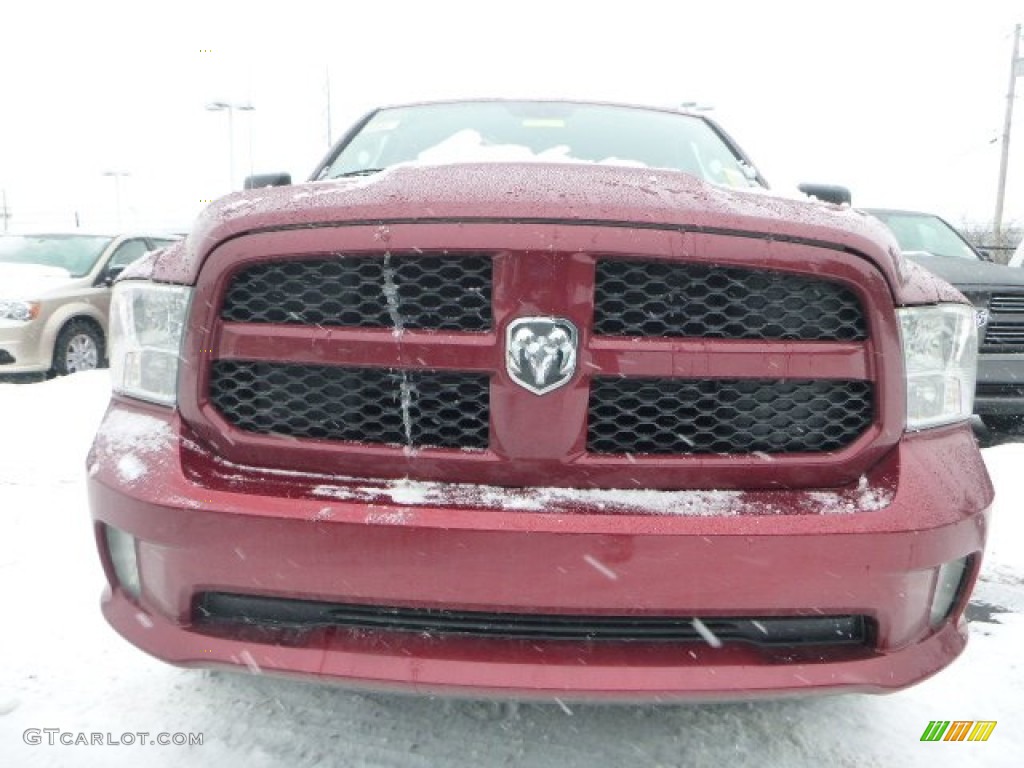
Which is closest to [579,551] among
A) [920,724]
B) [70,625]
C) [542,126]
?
[920,724]

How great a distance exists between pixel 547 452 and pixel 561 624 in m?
0.34

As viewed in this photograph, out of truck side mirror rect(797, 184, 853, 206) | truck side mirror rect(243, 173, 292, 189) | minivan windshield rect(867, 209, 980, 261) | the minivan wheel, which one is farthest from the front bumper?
the minivan wheel

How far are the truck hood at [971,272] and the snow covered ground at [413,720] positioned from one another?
369cm

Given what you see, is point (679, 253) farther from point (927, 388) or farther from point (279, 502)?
point (279, 502)

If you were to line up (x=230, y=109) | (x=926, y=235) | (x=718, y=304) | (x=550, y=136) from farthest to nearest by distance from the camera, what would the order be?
(x=230, y=109), (x=926, y=235), (x=550, y=136), (x=718, y=304)

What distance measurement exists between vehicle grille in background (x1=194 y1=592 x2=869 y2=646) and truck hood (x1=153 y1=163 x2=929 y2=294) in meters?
0.72

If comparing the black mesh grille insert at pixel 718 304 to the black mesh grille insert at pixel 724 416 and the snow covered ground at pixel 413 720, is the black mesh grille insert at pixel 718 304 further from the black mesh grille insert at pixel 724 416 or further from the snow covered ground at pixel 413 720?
the snow covered ground at pixel 413 720

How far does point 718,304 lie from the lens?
1.68 metres

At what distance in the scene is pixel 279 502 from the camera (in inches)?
63.1

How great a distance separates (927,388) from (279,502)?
1.40 meters

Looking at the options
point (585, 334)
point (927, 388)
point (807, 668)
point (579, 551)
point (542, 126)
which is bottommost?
point (807, 668)

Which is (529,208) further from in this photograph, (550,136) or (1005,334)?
(1005,334)

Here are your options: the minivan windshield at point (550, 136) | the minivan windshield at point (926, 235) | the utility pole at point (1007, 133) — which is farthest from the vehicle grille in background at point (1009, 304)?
the utility pole at point (1007, 133)

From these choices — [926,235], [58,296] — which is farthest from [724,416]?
[58,296]
